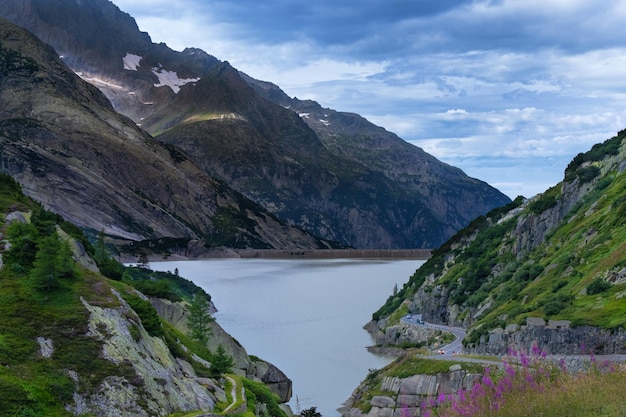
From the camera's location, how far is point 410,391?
52375 mm

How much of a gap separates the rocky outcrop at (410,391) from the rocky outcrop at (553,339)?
16.5 feet

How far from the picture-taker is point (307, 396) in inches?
2598

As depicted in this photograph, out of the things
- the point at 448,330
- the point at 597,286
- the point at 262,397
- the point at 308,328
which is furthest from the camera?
the point at 308,328

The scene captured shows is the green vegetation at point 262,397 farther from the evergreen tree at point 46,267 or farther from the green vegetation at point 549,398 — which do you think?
the green vegetation at point 549,398

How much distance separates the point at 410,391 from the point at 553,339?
11299 millimetres

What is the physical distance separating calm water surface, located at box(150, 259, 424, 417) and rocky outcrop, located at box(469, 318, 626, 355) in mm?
14898

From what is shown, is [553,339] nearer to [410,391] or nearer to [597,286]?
[597,286]

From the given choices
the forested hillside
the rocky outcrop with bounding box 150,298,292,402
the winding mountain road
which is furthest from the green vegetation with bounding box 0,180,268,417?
the winding mountain road

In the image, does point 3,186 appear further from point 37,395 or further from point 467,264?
point 467,264

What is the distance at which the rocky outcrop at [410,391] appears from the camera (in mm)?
48812

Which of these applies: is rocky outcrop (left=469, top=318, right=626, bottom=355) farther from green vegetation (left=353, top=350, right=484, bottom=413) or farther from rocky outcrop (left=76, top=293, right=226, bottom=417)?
rocky outcrop (left=76, top=293, right=226, bottom=417)

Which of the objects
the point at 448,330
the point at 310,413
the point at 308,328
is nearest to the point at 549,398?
the point at 310,413

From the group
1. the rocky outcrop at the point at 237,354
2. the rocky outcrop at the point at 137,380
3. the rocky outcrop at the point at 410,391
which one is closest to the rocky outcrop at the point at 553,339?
the rocky outcrop at the point at 410,391

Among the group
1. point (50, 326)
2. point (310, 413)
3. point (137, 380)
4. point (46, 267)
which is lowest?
point (310, 413)
